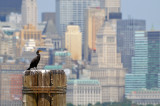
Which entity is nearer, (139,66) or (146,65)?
(146,65)

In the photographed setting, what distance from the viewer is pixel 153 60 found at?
17588cm

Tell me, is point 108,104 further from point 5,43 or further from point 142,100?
point 5,43

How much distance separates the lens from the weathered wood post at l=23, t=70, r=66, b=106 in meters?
9.45

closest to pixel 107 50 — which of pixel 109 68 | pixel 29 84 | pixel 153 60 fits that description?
pixel 109 68

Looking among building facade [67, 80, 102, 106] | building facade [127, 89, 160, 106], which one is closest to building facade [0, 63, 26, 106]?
building facade [67, 80, 102, 106]

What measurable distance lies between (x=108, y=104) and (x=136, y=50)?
36574mm

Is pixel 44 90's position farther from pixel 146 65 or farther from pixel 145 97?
pixel 146 65

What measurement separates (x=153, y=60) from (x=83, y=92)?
2086cm

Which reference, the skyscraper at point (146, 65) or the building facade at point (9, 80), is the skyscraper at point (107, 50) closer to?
the skyscraper at point (146, 65)

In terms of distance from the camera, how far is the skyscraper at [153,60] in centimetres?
17325

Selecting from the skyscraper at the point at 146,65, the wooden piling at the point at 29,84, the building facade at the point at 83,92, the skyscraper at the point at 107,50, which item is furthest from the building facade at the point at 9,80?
the wooden piling at the point at 29,84

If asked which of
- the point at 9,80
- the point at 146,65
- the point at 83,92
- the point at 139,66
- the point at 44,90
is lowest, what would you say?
the point at 83,92

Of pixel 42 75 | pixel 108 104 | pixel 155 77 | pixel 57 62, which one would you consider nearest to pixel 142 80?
pixel 155 77

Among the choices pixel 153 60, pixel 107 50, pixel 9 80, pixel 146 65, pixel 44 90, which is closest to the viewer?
pixel 44 90
